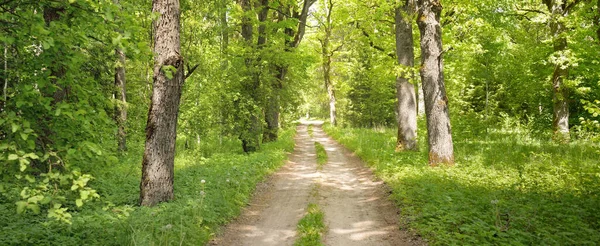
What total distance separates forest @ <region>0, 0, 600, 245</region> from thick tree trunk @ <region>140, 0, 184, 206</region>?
1.1 inches

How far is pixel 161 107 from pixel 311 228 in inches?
150

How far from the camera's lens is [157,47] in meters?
6.79

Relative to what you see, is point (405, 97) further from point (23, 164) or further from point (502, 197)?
point (23, 164)

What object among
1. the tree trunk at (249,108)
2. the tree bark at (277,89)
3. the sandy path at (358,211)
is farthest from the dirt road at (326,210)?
the tree bark at (277,89)

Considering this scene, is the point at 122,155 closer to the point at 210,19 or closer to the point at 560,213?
the point at 210,19

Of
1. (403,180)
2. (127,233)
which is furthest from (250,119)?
(127,233)

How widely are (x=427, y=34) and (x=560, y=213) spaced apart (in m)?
6.01

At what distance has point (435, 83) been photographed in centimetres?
1022

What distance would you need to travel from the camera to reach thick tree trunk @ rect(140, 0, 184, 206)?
6801 mm

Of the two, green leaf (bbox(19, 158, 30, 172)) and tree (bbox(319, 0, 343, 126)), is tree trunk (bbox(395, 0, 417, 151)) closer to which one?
tree (bbox(319, 0, 343, 126))

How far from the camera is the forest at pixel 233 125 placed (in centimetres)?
407

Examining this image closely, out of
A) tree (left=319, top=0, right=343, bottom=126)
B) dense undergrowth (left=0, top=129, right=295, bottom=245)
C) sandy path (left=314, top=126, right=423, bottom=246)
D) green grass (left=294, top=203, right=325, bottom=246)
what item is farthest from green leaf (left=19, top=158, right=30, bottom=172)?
tree (left=319, top=0, right=343, bottom=126)

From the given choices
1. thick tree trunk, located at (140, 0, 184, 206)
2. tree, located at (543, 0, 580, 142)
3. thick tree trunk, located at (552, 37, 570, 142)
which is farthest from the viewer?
thick tree trunk, located at (552, 37, 570, 142)

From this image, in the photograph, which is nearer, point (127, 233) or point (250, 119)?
point (127, 233)
